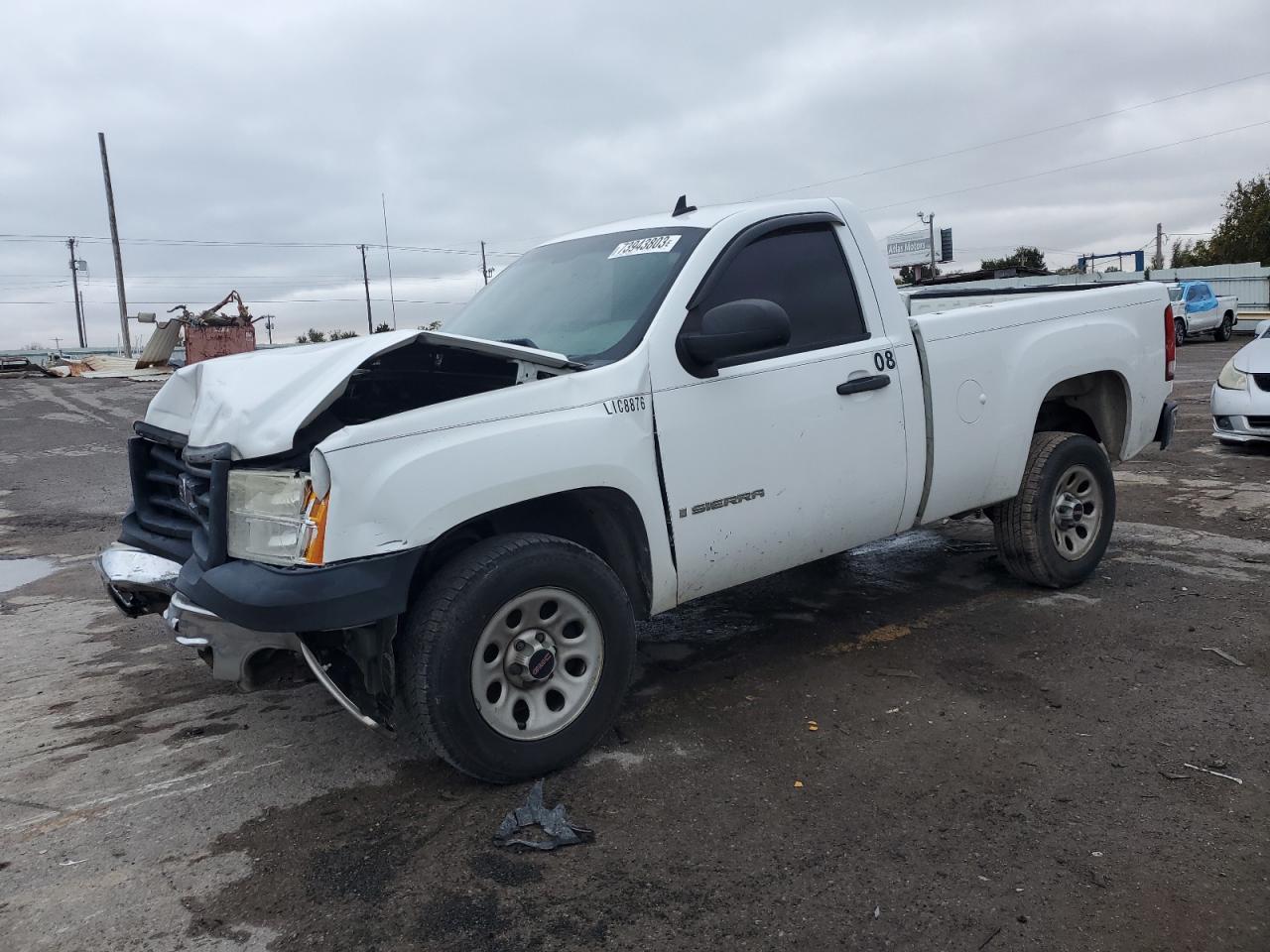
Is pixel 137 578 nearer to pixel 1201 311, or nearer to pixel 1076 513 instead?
pixel 1076 513

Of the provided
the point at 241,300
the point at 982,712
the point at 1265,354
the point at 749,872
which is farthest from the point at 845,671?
the point at 241,300

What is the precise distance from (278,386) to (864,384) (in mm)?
2395

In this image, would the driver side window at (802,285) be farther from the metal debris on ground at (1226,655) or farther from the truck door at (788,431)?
the metal debris on ground at (1226,655)

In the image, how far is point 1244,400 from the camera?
375 inches

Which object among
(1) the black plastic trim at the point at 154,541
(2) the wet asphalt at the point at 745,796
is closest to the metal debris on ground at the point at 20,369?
(2) the wet asphalt at the point at 745,796

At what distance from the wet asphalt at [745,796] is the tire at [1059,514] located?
19 centimetres

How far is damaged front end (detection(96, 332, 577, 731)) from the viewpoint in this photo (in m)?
2.94

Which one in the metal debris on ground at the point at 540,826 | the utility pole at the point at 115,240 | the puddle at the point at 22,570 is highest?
the utility pole at the point at 115,240

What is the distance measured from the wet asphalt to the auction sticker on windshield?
1876 mm

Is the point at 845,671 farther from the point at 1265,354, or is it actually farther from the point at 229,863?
the point at 1265,354

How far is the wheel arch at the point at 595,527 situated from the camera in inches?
139

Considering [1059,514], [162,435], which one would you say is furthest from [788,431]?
[162,435]

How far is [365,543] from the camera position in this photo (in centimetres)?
296

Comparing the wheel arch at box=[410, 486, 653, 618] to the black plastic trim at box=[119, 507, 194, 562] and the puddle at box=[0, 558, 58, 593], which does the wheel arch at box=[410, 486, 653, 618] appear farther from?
the puddle at box=[0, 558, 58, 593]
